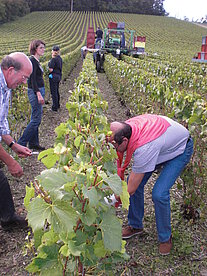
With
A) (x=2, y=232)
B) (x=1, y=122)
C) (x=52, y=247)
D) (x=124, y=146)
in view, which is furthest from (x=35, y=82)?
(x=52, y=247)

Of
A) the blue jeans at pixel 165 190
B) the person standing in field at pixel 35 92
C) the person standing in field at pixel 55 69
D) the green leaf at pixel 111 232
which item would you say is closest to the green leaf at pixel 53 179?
the green leaf at pixel 111 232

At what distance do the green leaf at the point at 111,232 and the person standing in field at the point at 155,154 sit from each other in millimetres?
882

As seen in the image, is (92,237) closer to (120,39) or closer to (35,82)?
(35,82)

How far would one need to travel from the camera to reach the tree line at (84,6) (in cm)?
6681

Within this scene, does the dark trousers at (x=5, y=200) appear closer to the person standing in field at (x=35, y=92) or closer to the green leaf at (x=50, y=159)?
the green leaf at (x=50, y=159)

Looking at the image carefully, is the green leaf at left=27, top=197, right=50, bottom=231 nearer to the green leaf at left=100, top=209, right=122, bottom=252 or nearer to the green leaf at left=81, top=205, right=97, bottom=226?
the green leaf at left=81, top=205, right=97, bottom=226

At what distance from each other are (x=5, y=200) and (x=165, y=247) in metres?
1.69

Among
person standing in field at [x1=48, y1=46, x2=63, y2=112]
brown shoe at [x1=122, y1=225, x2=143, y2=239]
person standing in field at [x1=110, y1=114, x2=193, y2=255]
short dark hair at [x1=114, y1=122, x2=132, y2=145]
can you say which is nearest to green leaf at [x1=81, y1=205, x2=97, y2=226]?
person standing in field at [x1=110, y1=114, x2=193, y2=255]

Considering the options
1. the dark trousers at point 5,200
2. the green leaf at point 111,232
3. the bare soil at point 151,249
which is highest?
the green leaf at point 111,232

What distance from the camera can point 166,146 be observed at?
2520mm

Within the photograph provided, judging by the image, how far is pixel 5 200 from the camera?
2908 millimetres

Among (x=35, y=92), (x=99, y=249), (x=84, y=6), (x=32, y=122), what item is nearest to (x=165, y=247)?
(x=99, y=249)

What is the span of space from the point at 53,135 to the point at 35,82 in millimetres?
1728

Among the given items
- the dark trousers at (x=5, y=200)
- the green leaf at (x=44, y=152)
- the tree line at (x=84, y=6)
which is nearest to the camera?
the green leaf at (x=44, y=152)
